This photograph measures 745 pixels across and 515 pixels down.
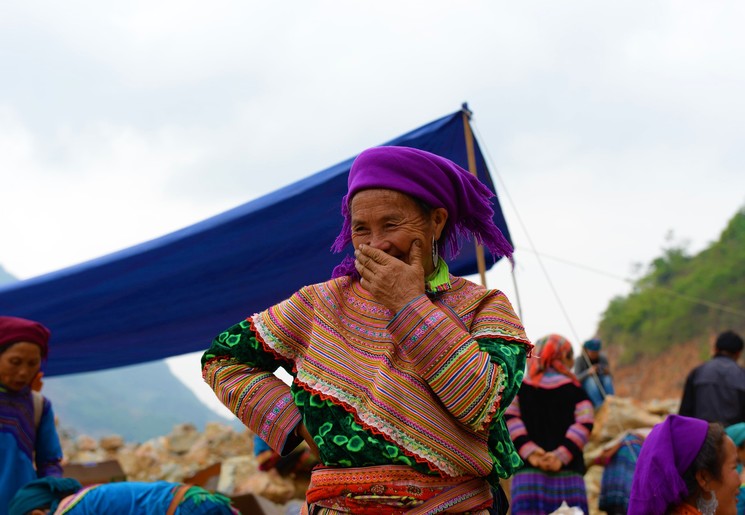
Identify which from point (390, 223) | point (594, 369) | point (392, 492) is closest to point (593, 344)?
point (594, 369)

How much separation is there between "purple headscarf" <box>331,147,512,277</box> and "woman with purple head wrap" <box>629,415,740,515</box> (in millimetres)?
1153

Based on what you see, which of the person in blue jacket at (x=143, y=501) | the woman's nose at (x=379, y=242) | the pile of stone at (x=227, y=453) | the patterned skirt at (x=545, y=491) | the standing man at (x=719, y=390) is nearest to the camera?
the woman's nose at (x=379, y=242)

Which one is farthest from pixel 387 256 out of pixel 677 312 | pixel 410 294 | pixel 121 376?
pixel 121 376

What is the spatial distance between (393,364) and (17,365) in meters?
3.32

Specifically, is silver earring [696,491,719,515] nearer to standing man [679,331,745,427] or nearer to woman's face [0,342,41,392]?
standing man [679,331,745,427]

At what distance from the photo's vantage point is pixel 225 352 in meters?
2.01

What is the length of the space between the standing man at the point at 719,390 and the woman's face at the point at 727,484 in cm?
315

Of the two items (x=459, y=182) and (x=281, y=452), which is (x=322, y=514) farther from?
(x=459, y=182)

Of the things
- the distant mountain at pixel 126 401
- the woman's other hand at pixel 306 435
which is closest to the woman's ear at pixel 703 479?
the woman's other hand at pixel 306 435

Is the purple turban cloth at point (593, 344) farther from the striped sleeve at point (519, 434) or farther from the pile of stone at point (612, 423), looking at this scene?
the striped sleeve at point (519, 434)

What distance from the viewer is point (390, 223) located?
1.95 m

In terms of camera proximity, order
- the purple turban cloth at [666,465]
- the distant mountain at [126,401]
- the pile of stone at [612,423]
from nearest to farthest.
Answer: the purple turban cloth at [666,465] < the pile of stone at [612,423] < the distant mountain at [126,401]

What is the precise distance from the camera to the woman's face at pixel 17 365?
14.9 feet

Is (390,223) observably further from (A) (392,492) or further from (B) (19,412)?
(B) (19,412)
